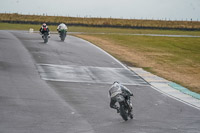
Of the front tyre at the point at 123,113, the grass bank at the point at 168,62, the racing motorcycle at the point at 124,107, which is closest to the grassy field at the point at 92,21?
the grass bank at the point at 168,62

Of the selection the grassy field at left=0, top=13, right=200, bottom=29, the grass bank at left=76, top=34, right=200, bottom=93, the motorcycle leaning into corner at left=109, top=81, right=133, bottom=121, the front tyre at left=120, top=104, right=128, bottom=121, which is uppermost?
the motorcycle leaning into corner at left=109, top=81, right=133, bottom=121

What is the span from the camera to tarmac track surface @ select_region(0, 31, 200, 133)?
1553 cm

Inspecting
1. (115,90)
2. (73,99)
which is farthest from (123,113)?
(73,99)

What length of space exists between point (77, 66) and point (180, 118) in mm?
15010

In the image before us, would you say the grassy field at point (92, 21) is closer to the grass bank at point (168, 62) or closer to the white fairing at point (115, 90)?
the grass bank at point (168, 62)

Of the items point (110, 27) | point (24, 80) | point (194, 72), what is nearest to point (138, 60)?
point (194, 72)

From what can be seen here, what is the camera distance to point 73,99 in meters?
20.8

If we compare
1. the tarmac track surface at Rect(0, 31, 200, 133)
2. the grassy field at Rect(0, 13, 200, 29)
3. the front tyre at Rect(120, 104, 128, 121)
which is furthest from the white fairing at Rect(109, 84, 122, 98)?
the grassy field at Rect(0, 13, 200, 29)

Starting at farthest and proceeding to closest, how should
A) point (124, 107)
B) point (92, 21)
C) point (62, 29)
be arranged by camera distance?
point (92, 21) < point (62, 29) < point (124, 107)

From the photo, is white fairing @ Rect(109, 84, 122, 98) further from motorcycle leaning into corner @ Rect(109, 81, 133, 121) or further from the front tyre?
the front tyre

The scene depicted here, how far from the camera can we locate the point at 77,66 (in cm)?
3200

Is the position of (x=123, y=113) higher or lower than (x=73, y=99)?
higher

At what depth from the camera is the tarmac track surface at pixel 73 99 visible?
51.0ft

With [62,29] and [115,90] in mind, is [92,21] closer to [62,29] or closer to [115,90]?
[62,29]
